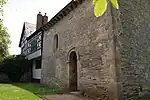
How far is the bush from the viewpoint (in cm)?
2077

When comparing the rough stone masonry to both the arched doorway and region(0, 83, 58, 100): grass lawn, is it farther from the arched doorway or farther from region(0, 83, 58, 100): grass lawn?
region(0, 83, 58, 100): grass lawn

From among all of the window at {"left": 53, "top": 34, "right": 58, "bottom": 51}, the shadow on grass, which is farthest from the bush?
the window at {"left": 53, "top": 34, "right": 58, "bottom": 51}

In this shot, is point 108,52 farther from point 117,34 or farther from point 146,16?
point 146,16

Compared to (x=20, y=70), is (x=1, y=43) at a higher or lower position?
higher

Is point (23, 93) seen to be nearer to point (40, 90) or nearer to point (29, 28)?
point (40, 90)

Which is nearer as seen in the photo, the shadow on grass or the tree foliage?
the tree foliage

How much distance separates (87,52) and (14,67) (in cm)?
1440

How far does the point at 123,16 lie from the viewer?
8.64m

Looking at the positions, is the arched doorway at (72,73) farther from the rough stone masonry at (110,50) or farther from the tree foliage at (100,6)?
the tree foliage at (100,6)

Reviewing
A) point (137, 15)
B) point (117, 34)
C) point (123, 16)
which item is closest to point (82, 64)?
point (117, 34)

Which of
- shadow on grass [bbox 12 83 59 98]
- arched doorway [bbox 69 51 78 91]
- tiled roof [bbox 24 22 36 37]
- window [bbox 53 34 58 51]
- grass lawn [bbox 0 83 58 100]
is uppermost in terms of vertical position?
tiled roof [bbox 24 22 36 37]

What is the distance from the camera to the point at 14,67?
21031 mm

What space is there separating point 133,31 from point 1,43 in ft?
49.9

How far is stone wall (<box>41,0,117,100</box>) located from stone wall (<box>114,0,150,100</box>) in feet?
1.84
